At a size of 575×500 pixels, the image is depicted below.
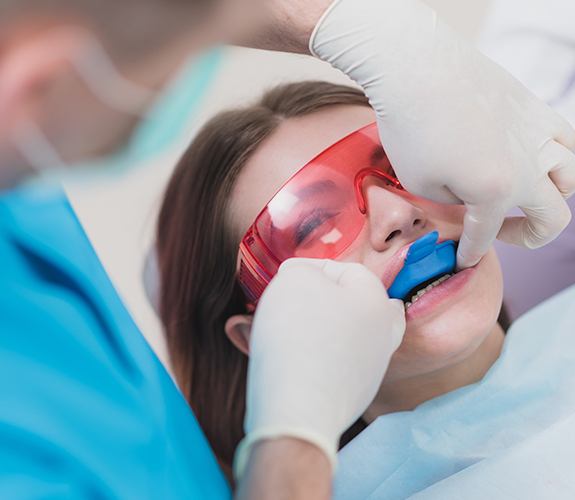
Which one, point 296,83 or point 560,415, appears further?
point 296,83

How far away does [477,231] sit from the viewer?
117 centimetres

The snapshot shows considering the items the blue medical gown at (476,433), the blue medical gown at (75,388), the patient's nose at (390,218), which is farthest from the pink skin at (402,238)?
the blue medical gown at (75,388)

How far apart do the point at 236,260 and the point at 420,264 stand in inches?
12.3

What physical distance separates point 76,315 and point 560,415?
81cm

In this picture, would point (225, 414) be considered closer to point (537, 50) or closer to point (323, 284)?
point (323, 284)

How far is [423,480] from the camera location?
137 cm

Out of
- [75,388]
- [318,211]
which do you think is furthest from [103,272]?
[318,211]

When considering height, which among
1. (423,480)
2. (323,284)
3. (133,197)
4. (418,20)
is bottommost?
(423,480)

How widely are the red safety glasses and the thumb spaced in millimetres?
154

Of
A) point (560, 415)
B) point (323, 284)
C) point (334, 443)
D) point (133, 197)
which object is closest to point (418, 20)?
point (323, 284)

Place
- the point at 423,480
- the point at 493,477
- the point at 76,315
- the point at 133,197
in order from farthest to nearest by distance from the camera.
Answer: the point at 133,197 < the point at 423,480 < the point at 493,477 < the point at 76,315

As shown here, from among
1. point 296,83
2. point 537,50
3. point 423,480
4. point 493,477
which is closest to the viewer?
point 493,477

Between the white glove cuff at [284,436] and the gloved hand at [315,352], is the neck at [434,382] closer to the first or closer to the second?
the gloved hand at [315,352]

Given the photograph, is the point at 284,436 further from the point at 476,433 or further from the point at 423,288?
the point at 476,433
